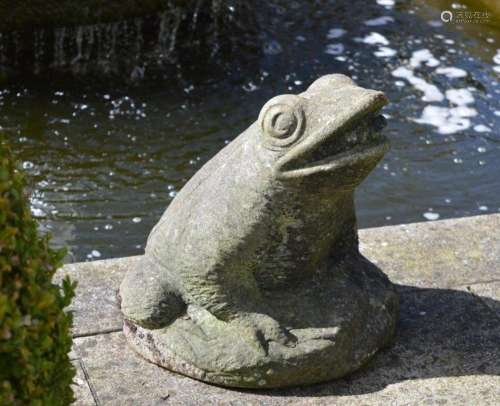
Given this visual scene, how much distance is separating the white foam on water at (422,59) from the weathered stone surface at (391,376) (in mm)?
5084

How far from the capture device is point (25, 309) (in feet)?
9.35

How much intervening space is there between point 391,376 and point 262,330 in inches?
24.3

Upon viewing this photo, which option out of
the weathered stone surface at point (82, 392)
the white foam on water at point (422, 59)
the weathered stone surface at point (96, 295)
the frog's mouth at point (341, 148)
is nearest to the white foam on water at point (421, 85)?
the white foam on water at point (422, 59)

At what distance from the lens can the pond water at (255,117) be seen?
23.1 ft

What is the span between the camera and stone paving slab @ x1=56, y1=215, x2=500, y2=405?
13.5 feet

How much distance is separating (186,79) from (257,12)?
1909mm

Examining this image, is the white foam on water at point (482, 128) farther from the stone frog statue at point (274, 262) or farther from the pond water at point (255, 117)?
the stone frog statue at point (274, 262)

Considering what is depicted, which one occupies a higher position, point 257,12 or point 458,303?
point 458,303

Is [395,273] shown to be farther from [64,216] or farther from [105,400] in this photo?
[64,216]

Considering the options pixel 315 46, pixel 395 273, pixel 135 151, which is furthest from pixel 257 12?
pixel 395 273

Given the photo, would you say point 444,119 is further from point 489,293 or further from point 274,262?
point 274,262

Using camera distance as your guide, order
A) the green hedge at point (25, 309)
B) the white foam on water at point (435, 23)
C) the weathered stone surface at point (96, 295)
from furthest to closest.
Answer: the white foam on water at point (435, 23) < the weathered stone surface at point (96, 295) < the green hedge at point (25, 309)

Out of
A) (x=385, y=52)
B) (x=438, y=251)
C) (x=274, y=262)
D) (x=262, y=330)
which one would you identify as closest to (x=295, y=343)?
(x=262, y=330)

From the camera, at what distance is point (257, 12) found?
1054cm
